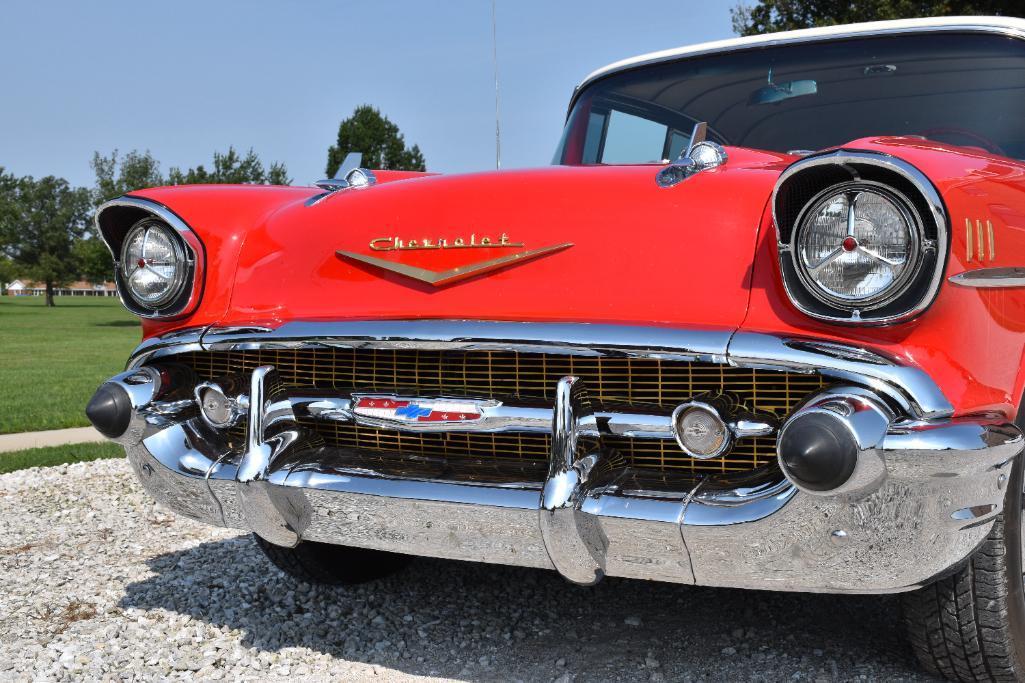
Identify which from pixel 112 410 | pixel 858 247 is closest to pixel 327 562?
pixel 112 410

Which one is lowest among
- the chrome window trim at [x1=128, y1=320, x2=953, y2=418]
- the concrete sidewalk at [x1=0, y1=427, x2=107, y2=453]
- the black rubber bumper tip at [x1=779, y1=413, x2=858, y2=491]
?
the concrete sidewalk at [x1=0, y1=427, x2=107, y2=453]

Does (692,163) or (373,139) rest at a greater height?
(373,139)

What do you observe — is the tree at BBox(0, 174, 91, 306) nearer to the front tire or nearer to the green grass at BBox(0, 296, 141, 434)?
the green grass at BBox(0, 296, 141, 434)

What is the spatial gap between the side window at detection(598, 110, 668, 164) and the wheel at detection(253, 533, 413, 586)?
5.27ft

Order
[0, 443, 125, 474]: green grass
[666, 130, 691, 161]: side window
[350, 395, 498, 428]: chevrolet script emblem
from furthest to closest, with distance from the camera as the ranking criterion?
[0, 443, 125, 474]: green grass < [666, 130, 691, 161]: side window < [350, 395, 498, 428]: chevrolet script emblem

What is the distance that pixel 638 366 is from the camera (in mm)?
2076

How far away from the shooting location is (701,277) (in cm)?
207

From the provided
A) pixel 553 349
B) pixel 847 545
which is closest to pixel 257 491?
pixel 553 349

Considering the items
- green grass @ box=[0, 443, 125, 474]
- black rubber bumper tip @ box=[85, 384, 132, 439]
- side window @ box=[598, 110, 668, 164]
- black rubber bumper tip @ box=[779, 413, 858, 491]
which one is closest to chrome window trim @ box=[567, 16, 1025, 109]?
side window @ box=[598, 110, 668, 164]

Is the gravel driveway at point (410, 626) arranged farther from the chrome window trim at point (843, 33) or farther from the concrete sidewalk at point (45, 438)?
the concrete sidewalk at point (45, 438)

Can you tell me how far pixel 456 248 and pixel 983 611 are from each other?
1.39 meters

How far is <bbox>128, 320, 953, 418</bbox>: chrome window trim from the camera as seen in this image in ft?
6.01

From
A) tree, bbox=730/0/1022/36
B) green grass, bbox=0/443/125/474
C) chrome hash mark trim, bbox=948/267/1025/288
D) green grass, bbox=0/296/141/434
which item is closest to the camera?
chrome hash mark trim, bbox=948/267/1025/288

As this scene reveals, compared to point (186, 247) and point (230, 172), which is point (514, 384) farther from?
point (230, 172)
